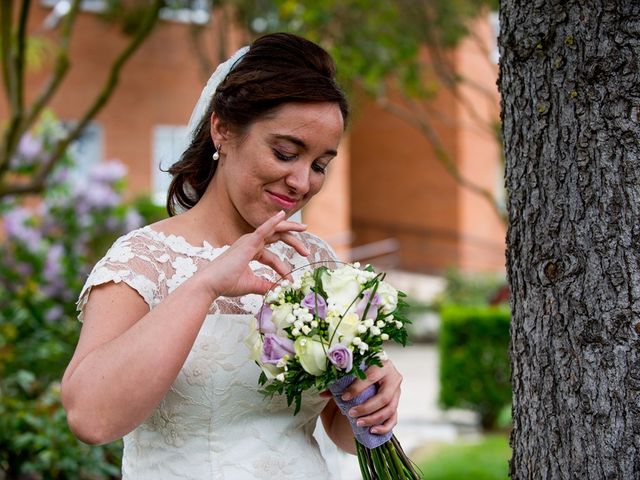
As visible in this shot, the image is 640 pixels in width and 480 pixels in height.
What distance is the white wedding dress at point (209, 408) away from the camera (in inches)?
102

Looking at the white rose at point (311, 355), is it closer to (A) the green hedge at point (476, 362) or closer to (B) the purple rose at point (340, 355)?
(B) the purple rose at point (340, 355)

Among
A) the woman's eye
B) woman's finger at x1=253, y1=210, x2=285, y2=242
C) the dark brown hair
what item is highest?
the dark brown hair

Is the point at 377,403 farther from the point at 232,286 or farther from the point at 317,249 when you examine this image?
the point at 317,249

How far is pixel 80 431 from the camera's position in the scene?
88.3 inches

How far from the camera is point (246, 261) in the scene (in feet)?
7.71

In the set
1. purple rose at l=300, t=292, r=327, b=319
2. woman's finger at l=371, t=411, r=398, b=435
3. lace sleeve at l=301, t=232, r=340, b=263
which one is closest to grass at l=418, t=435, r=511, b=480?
lace sleeve at l=301, t=232, r=340, b=263

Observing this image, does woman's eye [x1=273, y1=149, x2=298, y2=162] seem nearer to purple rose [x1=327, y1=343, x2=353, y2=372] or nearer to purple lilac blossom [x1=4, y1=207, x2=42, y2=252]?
purple rose [x1=327, y1=343, x2=353, y2=372]

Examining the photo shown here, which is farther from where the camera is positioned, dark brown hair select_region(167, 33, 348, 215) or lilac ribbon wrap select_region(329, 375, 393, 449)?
dark brown hair select_region(167, 33, 348, 215)

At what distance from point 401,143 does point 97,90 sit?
8.15 m

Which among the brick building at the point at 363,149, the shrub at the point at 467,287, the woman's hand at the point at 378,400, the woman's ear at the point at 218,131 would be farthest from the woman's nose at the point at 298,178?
the shrub at the point at 467,287

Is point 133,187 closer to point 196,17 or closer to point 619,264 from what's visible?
point 196,17

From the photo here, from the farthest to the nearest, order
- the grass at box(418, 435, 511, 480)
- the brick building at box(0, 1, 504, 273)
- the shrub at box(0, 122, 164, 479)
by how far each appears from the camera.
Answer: the brick building at box(0, 1, 504, 273) → the grass at box(418, 435, 511, 480) → the shrub at box(0, 122, 164, 479)

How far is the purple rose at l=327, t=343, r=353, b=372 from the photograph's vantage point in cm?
229

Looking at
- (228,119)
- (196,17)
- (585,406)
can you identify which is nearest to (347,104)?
(228,119)
